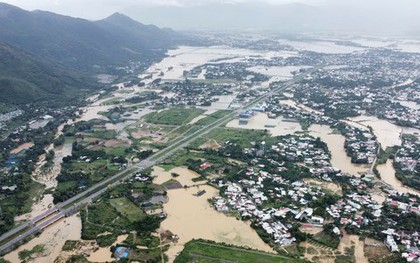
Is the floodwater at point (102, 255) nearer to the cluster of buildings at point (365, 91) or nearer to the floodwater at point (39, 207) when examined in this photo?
the floodwater at point (39, 207)

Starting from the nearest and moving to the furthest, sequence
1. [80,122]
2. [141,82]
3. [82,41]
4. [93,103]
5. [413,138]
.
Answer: [413,138] → [80,122] → [93,103] → [141,82] → [82,41]

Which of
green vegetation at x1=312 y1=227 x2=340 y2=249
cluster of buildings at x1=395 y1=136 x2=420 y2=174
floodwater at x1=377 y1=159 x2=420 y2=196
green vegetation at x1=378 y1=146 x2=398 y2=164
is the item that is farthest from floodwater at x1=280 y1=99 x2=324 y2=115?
green vegetation at x1=312 y1=227 x2=340 y2=249

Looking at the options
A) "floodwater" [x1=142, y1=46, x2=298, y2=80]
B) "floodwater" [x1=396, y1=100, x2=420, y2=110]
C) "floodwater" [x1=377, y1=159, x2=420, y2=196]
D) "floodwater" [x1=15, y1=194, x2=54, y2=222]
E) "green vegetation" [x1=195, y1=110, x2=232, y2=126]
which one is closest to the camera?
"floodwater" [x1=15, y1=194, x2=54, y2=222]

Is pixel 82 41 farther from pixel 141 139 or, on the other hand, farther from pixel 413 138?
pixel 413 138

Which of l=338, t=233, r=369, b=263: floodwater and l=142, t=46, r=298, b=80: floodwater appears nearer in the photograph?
l=338, t=233, r=369, b=263: floodwater

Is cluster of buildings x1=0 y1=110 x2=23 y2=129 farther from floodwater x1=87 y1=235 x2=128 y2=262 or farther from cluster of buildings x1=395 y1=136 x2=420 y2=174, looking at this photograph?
cluster of buildings x1=395 y1=136 x2=420 y2=174

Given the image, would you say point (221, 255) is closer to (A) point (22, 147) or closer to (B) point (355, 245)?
(B) point (355, 245)

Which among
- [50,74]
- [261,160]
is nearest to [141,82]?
[50,74]

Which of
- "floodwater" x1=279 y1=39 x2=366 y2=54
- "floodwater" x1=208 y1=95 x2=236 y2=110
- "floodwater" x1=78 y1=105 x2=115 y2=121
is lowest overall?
"floodwater" x1=78 y1=105 x2=115 y2=121
